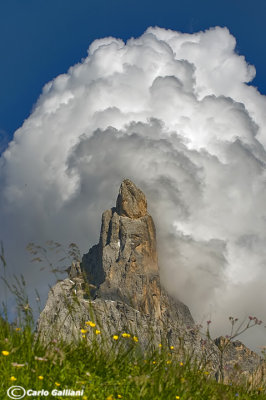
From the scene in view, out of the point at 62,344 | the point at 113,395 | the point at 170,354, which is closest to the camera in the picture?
the point at 113,395

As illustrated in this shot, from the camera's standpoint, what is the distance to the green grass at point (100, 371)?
33.8 ft

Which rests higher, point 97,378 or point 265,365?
point 265,365

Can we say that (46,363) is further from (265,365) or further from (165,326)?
(265,365)

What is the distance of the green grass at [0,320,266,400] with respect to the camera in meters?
10.3

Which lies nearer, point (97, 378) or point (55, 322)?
point (97, 378)

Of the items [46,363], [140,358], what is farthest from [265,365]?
[46,363]

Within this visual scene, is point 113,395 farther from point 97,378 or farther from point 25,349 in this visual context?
point 25,349

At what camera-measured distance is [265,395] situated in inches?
521

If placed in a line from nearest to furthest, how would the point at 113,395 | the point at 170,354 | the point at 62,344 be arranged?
the point at 113,395 → the point at 62,344 → the point at 170,354

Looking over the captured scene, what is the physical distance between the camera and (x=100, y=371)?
37.2 feet

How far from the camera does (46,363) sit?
1079cm

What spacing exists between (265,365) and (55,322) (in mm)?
4628

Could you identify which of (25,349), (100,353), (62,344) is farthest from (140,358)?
(25,349)

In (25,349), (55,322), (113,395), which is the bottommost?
(113,395)
